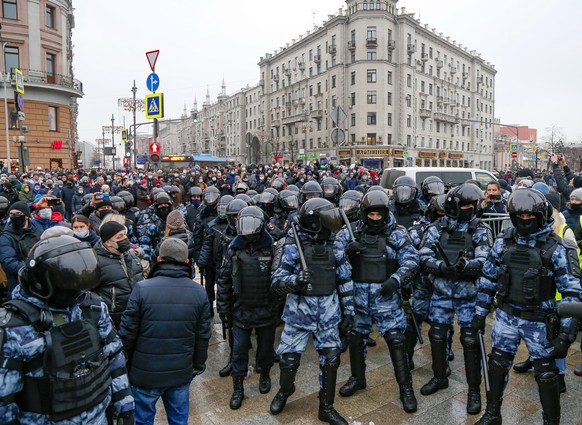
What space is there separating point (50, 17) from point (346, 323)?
129 feet

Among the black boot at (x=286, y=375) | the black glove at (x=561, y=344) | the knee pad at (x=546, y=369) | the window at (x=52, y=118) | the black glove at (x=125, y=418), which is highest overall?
the window at (x=52, y=118)

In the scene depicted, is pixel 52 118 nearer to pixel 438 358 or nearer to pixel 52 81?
pixel 52 81

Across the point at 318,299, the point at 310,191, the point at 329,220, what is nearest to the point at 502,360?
the point at 318,299

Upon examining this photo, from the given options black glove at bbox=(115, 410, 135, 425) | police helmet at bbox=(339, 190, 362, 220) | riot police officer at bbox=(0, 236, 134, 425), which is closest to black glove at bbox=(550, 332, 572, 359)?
police helmet at bbox=(339, 190, 362, 220)

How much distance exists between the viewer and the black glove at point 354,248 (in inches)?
181

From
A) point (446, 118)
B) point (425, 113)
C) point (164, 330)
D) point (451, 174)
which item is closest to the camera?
point (164, 330)

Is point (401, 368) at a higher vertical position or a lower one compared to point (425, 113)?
lower

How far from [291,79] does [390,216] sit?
6535 centimetres

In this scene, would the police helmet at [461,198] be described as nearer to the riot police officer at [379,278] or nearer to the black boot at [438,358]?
the riot police officer at [379,278]

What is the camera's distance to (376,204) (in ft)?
15.3

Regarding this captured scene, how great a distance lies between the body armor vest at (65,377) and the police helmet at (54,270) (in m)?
0.23

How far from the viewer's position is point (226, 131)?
302 ft

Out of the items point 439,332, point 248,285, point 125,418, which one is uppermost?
point 248,285

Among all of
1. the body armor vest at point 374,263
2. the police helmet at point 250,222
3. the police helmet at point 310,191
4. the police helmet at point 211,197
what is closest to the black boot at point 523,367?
the body armor vest at point 374,263
